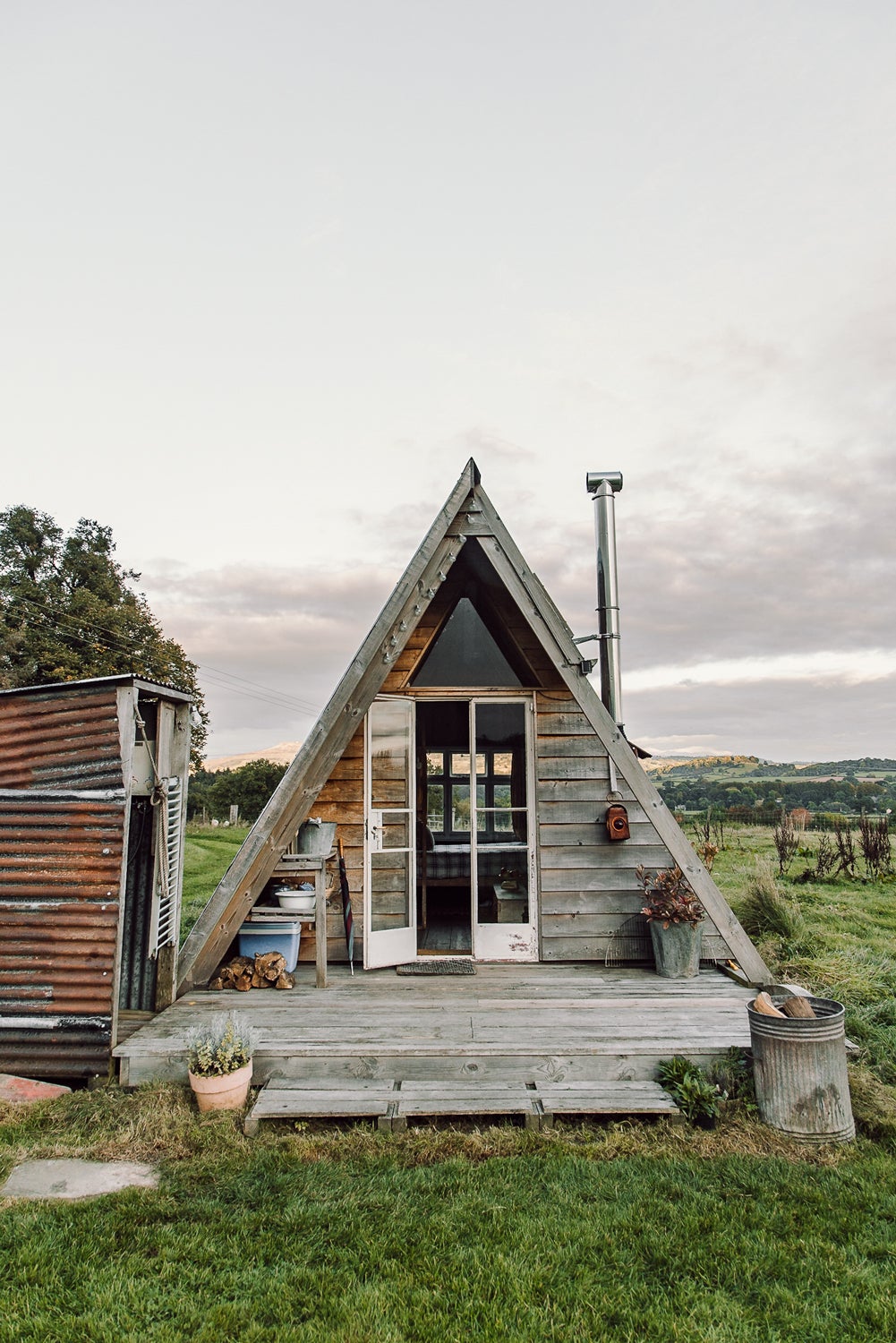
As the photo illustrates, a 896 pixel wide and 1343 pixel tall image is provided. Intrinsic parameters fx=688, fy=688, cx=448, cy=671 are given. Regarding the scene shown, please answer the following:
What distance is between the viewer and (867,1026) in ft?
14.9

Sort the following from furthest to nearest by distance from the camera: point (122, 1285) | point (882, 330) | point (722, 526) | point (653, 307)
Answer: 1. point (722, 526)
2. point (653, 307)
3. point (882, 330)
4. point (122, 1285)

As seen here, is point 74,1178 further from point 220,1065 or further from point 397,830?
point 397,830

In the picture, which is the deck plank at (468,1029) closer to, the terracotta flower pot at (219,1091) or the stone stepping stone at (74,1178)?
the terracotta flower pot at (219,1091)

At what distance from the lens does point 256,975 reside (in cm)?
499

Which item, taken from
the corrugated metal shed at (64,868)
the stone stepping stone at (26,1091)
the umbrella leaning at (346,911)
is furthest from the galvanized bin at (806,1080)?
the stone stepping stone at (26,1091)

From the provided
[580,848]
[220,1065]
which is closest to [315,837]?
[220,1065]

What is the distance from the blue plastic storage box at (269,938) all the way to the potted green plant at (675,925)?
2.68 meters

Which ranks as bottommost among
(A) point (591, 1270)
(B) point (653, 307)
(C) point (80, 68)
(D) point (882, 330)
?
(A) point (591, 1270)

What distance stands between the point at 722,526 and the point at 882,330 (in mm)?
9393

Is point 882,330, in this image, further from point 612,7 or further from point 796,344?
point 612,7

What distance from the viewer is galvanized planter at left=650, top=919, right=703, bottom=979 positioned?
5.02m

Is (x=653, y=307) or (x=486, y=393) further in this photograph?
(x=486, y=393)

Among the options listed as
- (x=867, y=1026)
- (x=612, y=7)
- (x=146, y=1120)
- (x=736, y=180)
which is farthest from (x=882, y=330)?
(x=146, y=1120)

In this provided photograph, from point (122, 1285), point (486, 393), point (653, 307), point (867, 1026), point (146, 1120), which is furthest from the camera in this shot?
point (486, 393)
